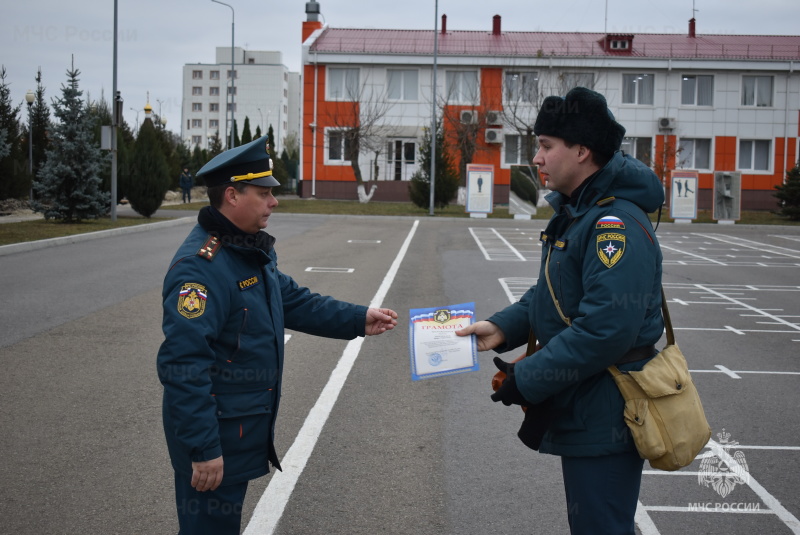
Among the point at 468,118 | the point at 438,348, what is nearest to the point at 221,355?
the point at 438,348

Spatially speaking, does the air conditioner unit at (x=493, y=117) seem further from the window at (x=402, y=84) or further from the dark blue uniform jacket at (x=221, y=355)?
the dark blue uniform jacket at (x=221, y=355)

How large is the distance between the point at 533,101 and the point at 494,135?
3.02 meters

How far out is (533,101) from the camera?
167 feet

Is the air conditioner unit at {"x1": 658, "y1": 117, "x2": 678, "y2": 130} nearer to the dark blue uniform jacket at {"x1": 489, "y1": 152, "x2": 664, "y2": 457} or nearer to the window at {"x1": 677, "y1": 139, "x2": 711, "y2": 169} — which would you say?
the window at {"x1": 677, "y1": 139, "x2": 711, "y2": 169}

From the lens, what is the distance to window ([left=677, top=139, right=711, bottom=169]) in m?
52.1

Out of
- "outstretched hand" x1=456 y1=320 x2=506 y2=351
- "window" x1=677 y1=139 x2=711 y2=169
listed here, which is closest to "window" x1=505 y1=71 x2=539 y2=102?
"window" x1=677 y1=139 x2=711 y2=169

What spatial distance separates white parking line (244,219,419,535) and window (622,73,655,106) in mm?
46729

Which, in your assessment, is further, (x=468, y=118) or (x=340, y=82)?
(x=340, y=82)

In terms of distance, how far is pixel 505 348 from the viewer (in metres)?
3.58

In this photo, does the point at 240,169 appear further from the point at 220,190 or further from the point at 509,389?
the point at 509,389

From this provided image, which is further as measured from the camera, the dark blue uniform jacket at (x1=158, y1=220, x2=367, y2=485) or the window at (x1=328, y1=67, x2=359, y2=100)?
the window at (x1=328, y1=67, x2=359, y2=100)

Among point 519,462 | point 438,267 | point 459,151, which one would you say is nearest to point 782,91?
point 459,151

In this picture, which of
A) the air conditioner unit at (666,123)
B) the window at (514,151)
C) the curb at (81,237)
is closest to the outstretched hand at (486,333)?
the curb at (81,237)

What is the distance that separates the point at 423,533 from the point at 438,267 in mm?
13118
